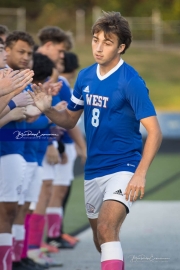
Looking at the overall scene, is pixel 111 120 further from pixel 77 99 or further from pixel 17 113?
pixel 17 113

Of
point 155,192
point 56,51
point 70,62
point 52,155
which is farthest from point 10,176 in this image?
point 155,192

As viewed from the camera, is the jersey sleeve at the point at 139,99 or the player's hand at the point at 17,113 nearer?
the jersey sleeve at the point at 139,99

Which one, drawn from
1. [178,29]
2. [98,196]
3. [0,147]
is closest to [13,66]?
[0,147]

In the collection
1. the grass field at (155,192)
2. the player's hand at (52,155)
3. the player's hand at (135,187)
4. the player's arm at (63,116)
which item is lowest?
the grass field at (155,192)

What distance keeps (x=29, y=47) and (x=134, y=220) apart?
329 cm

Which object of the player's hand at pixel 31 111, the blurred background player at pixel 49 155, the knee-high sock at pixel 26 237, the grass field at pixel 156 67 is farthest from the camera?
the grass field at pixel 156 67

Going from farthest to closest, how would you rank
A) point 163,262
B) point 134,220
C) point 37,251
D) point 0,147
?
point 134,220 < point 37,251 < point 163,262 < point 0,147

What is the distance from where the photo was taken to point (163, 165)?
49.5 feet

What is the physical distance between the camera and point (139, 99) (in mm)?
5039

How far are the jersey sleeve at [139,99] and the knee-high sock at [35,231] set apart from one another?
102 inches

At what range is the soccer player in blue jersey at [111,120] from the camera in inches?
197

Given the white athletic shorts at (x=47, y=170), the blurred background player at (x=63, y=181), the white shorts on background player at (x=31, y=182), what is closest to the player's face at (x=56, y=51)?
the blurred background player at (x=63, y=181)

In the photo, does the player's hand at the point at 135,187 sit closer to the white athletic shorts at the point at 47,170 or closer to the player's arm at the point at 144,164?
the player's arm at the point at 144,164

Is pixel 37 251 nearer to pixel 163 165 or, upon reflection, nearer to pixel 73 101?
pixel 73 101
